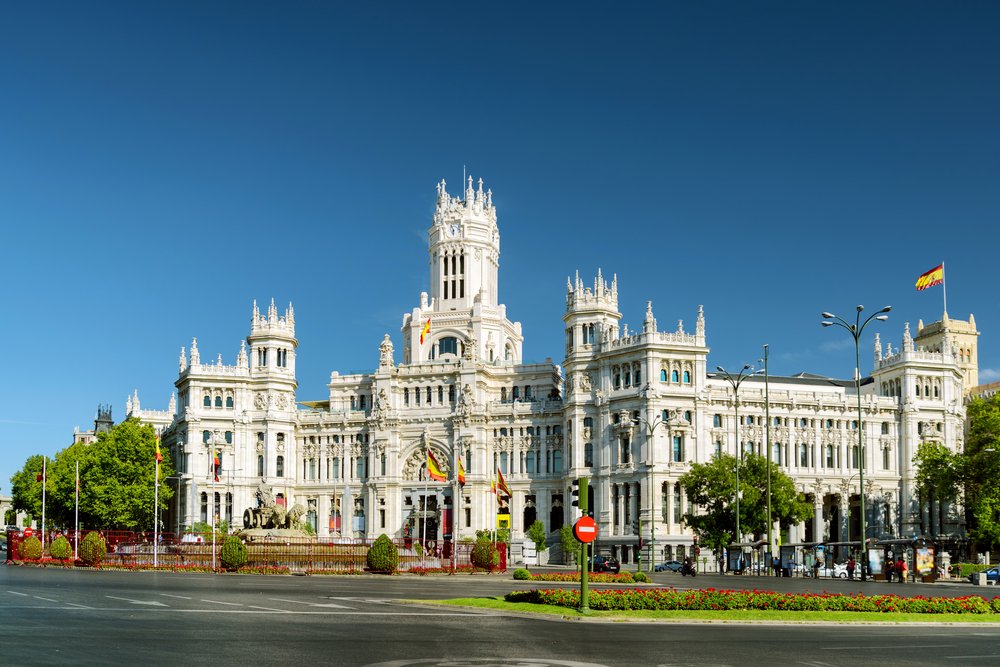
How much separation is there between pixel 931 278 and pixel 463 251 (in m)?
67.5

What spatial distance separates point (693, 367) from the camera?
121 m

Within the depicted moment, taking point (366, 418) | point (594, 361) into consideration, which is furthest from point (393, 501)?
point (594, 361)

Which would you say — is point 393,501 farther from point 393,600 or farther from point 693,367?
point 393,600

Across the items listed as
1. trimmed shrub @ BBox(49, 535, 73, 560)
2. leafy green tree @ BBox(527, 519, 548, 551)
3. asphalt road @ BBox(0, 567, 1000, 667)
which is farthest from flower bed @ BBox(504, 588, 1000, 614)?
leafy green tree @ BBox(527, 519, 548, 551)

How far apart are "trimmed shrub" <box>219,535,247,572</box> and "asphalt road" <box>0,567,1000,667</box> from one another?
1058 inches

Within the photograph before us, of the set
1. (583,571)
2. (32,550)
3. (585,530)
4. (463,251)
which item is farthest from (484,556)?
(463,251)

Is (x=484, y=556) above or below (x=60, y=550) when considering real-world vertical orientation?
above

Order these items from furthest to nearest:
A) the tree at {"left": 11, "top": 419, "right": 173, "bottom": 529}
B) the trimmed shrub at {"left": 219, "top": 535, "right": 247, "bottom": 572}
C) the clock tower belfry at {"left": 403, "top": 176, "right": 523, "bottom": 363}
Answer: the clock tower belfry at {"left": 403, "top": 176, "right": 523, "bottom": 363} < the tree at {"left": 11, "top": 419, "right": 173, "bottom": 529} < the trimmed shrub at {"left": 219, "top": 535, "right": 247, "bottom": 572}

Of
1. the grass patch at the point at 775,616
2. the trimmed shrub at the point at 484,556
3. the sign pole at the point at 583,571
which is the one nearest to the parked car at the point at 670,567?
the trimmed shrub at the point at 484,556

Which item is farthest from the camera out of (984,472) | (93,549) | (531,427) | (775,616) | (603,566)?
(531,427)

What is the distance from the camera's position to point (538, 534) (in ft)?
392

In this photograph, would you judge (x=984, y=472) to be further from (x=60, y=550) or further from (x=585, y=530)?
(x=585, y=530)

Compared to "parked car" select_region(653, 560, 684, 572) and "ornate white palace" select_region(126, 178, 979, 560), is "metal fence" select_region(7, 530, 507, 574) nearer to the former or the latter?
"parked car" select_region(653, 560, 684, 572)

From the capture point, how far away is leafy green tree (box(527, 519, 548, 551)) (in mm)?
119562
